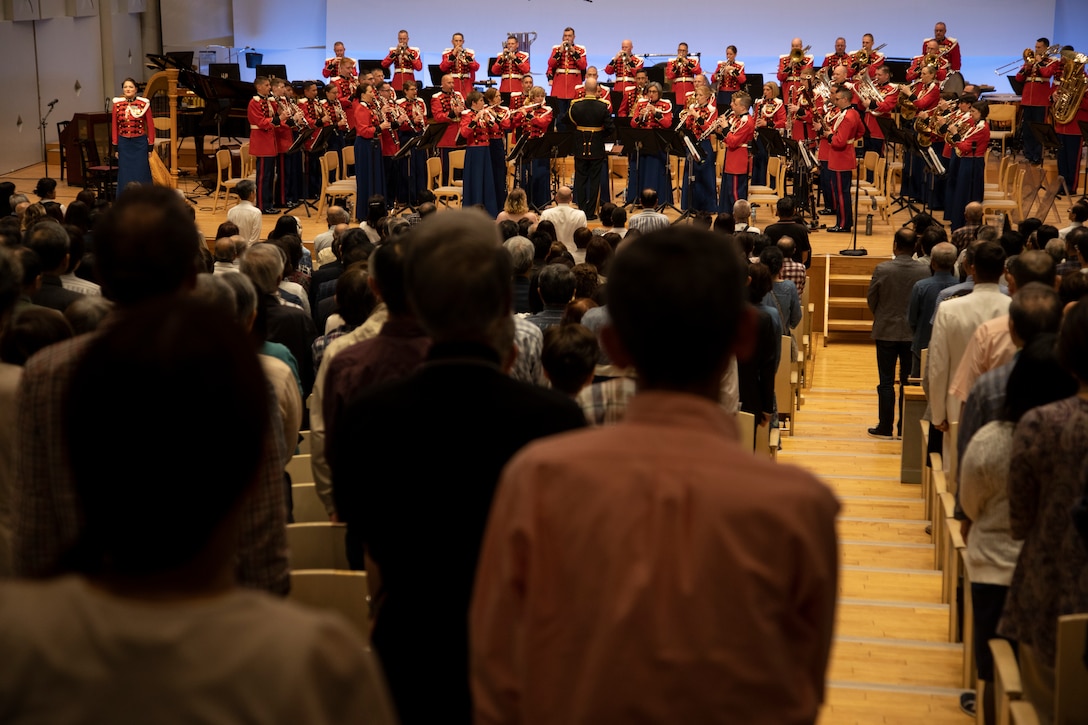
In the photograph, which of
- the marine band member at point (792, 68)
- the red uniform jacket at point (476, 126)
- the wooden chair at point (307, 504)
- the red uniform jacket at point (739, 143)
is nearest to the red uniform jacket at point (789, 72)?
the marine band member at point (792, 68)

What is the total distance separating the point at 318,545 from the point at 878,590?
112 inches

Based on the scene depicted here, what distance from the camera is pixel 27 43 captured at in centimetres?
1658

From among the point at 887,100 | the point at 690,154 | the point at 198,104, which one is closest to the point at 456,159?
the point at 690,154

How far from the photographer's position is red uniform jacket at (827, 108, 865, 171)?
1267 centimetres

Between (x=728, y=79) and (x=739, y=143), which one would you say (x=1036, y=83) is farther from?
(x=739, y=143)

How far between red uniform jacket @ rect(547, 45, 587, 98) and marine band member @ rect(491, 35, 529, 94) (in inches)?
16.0

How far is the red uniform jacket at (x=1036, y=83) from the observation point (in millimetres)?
15414

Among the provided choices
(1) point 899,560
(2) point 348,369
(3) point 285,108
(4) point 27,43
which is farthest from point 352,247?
(4) point 27,43

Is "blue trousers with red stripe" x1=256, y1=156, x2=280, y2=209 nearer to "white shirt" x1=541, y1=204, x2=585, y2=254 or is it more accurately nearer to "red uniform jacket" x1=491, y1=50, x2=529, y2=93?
"red uniform jacket" x1=491, y1=50, x2=529, y2=93

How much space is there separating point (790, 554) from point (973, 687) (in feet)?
10.1

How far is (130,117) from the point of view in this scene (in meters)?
13.7

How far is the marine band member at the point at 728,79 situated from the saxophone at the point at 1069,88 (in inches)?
151

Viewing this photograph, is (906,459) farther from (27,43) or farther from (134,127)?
(27,43)

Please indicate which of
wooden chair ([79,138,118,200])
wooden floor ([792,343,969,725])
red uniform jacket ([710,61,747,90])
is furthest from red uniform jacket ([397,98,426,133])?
wooden floor ([792,343,969,725])
